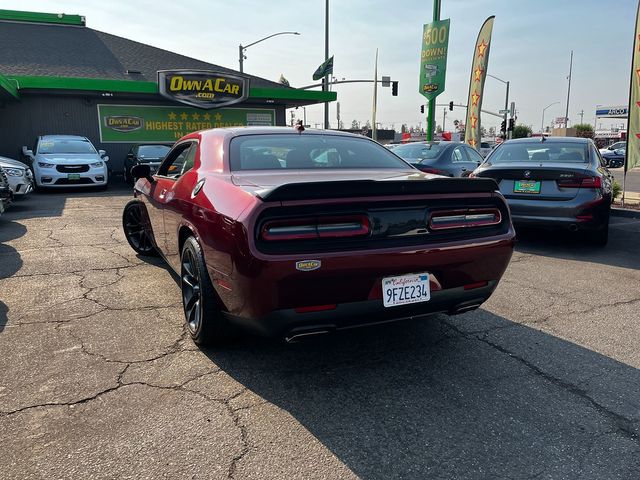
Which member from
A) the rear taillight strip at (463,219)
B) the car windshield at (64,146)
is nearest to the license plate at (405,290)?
the rear taillight strip at (463,219)

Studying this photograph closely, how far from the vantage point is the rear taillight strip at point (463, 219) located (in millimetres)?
2920

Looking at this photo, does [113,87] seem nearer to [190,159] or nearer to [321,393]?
[190,159]

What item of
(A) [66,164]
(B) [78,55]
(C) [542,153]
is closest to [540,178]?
(C) [542,153]

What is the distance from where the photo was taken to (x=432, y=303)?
290cm

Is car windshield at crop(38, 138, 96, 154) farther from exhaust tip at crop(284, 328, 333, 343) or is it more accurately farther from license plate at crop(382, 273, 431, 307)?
license plate at crop(382, 273, 431, 307)

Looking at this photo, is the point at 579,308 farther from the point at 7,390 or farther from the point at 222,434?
the point at 7,390

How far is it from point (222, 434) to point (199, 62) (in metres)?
24.3

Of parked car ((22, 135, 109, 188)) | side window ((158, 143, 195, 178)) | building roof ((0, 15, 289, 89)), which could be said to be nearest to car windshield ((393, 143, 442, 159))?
side window ((158, 143, 195, 178))

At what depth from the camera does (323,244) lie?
259 centimetres

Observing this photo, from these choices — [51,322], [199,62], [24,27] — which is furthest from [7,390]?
[24,27]

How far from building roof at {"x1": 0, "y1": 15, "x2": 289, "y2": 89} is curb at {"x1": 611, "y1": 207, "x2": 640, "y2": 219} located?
17.0 m

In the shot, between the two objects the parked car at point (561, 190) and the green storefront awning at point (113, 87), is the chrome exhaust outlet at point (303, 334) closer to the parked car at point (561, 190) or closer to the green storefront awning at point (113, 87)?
the parked car at point (561, 190)

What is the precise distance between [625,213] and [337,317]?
8.77m

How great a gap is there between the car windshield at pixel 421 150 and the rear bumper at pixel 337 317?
676 cm
